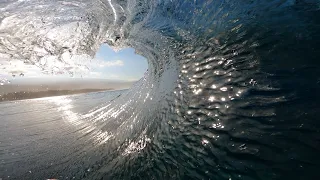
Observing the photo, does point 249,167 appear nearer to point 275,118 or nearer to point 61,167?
point 275,118

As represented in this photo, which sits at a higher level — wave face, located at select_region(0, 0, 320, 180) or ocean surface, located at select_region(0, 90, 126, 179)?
wave face, located at select_region(0, 0, 320, 180)

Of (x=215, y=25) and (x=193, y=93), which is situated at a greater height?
(x=215, y=25)

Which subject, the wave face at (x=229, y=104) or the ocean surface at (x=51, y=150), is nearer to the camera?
the wave face at (x=229, y=104)

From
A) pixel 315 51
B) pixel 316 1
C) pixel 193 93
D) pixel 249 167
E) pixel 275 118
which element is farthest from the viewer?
pixel 193 93

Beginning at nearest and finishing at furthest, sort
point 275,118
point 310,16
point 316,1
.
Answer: point 275,118
point 310,16
point 316,1

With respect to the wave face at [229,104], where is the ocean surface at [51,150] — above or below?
below

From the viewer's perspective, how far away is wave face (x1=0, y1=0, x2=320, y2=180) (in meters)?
1.66

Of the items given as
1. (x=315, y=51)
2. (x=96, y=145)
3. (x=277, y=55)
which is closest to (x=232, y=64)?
(x=277, y=55)

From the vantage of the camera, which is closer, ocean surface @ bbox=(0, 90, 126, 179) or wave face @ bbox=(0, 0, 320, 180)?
wave face @ bbox=(0, 0, 320, 180)

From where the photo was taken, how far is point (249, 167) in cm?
162

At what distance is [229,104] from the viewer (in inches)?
84.9

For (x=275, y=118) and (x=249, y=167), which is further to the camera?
(x=275, y=118)

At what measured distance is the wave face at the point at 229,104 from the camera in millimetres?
1664

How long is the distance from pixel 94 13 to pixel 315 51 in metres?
6.54
